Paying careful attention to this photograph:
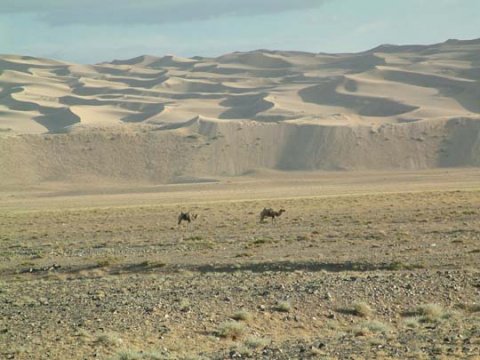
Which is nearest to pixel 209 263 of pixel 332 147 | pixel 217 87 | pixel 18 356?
pixel 18 356

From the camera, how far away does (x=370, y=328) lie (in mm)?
11922

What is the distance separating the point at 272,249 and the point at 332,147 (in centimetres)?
7059

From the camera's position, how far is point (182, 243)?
2600cm

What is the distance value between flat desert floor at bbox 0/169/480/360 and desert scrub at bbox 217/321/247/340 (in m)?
0.02

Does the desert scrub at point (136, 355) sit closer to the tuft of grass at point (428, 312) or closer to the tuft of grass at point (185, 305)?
the tuft of grass at point (185, 305)

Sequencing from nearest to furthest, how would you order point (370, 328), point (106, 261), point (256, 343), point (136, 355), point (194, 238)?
point (136, 355) < point (256, 343) < point (370, 328) < point (106, 261) < point (194, 238)

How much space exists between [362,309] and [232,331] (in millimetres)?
2571

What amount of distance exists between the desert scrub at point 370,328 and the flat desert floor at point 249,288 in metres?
0.02

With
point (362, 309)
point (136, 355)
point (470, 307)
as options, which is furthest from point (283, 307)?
point (136, 355)

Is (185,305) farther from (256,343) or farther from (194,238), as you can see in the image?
(194,238)

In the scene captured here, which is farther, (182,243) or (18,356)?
(182,243)

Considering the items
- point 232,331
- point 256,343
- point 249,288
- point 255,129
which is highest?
point 256,343

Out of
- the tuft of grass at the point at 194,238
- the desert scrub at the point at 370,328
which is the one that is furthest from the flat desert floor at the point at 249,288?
the tuft of grass at the point at 194,238

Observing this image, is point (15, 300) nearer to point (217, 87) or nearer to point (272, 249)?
point (272, 249)
